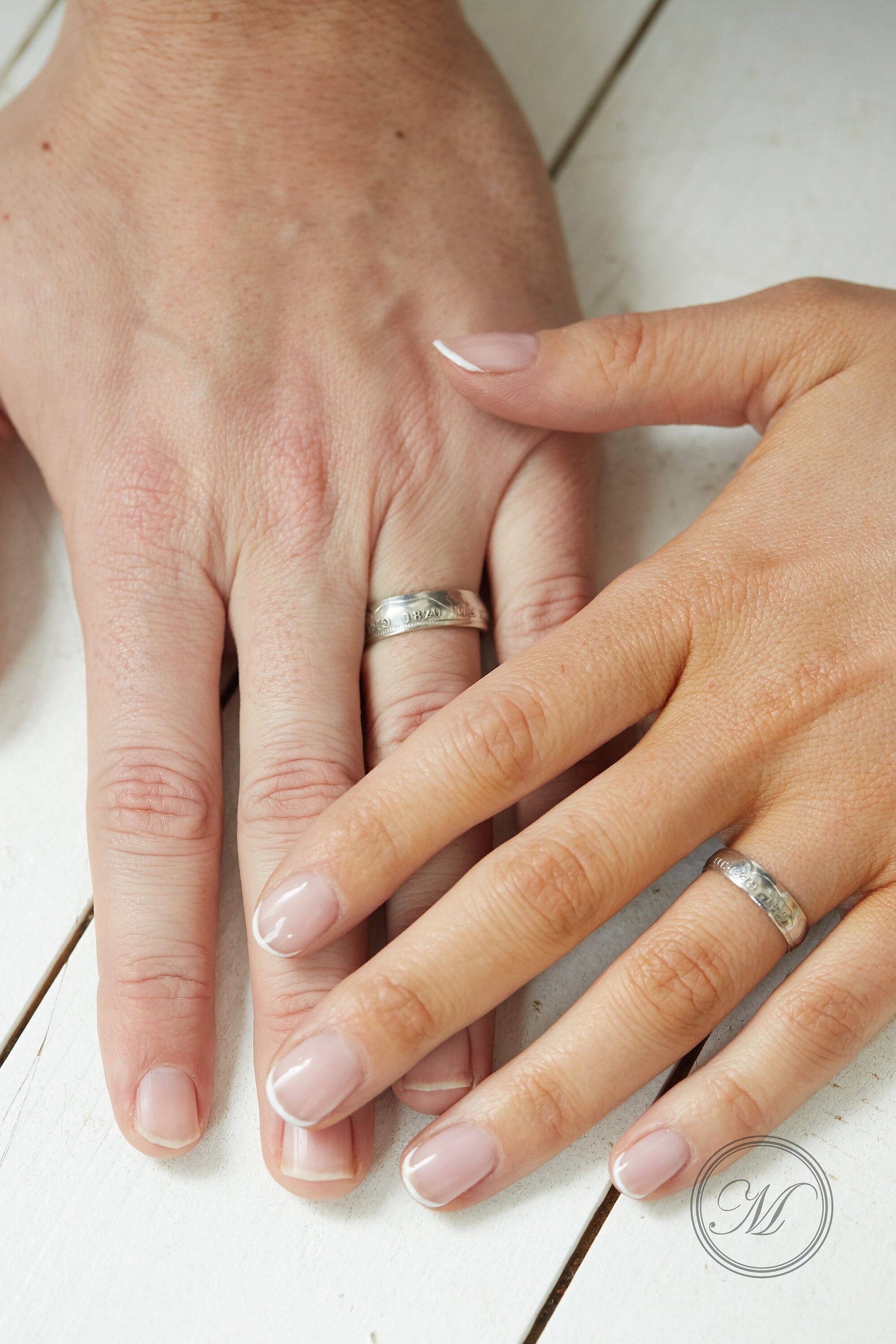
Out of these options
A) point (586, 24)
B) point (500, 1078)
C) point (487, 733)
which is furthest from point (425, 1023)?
point (586, 24)

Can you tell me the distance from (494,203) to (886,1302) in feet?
A: 3.07

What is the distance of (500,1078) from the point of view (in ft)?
2.15

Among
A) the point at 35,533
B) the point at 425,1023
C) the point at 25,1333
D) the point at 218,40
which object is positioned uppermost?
the point at 218,40

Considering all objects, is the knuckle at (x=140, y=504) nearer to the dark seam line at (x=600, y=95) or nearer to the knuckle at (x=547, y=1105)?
the knuckle at (x=547, y=1105)

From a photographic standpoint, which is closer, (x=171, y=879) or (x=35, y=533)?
(x=171, y=879)

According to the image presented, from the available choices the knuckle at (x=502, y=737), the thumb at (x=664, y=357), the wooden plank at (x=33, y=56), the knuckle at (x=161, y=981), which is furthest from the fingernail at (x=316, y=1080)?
the wooden plank at (x=33, y=56)

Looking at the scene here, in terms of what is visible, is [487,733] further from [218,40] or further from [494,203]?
[218,40]

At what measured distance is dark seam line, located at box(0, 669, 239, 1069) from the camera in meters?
0.74

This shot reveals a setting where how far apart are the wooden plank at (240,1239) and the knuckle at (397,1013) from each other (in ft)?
0.34

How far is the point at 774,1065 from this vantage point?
2.14 ft

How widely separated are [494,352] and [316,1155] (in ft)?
2.01

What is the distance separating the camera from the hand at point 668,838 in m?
0.65

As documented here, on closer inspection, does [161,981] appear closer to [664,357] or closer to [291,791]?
[291,791]

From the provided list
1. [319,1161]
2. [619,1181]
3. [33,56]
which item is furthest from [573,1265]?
[33,56]
